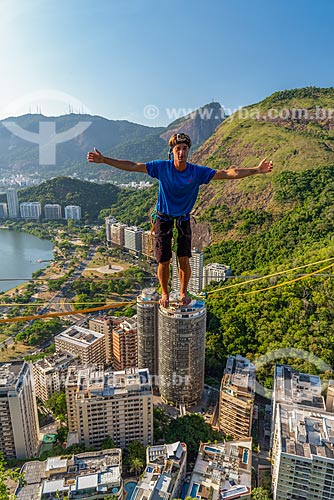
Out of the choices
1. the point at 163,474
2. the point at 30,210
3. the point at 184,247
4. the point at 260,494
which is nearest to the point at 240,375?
the point at 260,494

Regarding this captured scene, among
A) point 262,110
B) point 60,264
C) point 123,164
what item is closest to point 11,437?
point 123,164

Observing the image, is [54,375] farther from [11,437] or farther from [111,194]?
[111,194]

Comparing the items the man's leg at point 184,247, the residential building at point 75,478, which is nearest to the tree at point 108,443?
the residential building at point 75,478

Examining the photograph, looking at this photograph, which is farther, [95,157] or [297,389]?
[297,389]

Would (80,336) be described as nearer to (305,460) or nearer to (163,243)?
(305,460)

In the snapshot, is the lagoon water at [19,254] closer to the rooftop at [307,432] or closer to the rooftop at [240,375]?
the rooftop at [240,375]

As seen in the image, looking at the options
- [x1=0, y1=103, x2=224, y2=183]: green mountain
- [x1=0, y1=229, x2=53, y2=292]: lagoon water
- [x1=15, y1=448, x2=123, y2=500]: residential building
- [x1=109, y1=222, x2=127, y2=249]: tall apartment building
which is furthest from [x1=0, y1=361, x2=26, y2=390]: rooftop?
[x1=0, y1=103, x2=224, y2=183]: green mountain

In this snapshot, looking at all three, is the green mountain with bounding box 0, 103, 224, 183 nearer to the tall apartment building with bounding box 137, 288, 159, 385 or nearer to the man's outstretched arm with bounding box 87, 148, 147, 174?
the tall apartment building with bounding box 137, 288, 159, 385
